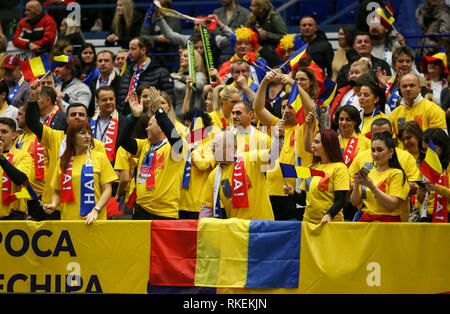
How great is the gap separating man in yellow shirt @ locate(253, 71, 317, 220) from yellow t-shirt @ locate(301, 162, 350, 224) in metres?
0.65

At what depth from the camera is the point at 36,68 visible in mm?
9953

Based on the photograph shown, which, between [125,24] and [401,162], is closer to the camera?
[401,162]

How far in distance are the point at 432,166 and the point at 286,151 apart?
187 cm

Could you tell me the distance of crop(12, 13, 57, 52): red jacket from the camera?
43.0ft

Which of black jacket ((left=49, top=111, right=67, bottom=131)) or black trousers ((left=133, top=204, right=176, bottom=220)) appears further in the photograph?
black jacket ((left=49, top=111, right=67, bottom=131))

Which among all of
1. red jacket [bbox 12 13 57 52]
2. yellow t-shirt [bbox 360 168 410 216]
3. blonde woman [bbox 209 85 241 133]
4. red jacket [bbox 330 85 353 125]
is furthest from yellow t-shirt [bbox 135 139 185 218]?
red jacket [bbox 12 13 57 52]

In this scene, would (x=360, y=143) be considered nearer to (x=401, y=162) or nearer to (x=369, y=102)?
(x=369, y=102)

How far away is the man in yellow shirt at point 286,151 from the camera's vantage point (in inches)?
338

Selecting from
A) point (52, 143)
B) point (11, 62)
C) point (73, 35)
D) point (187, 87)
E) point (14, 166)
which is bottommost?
point (14, 166)

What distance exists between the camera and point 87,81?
12.3m

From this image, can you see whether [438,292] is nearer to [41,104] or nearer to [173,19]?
[41,104]

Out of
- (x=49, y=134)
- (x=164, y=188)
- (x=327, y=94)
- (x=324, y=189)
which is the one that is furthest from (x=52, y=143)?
(x=327, y=94)

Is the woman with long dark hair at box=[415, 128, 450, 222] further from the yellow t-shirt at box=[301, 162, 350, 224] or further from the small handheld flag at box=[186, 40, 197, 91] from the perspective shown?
the small handheld flag at box=[186, 40, 197, 91]

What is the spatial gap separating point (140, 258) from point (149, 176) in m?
1.18
